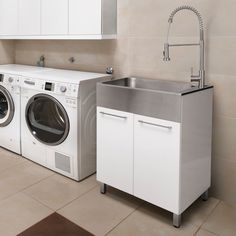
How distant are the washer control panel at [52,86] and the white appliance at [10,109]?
0.55ft

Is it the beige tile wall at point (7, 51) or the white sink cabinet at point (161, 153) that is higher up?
the beige tile wall at point (7, 51)

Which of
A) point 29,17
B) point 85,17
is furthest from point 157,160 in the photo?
point 29,17

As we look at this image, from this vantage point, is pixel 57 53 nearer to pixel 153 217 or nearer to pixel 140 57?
pixel 140 57

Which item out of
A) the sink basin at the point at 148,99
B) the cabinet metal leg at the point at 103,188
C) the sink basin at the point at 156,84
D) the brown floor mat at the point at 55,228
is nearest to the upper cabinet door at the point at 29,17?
the sink basin at the point at 156,84

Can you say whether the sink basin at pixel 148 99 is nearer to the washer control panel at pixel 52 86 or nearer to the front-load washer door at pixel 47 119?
the washer control panel at pixel 52 86

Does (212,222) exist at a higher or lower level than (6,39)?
lower

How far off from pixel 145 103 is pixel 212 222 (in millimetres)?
936

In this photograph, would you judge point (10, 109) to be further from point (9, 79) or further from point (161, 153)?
point (161, 153)

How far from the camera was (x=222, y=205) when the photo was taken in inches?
87.4

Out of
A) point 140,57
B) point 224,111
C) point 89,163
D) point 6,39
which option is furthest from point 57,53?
point 224,111

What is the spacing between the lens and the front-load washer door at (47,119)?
2.59 m

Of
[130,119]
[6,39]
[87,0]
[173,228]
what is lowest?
[173,228]

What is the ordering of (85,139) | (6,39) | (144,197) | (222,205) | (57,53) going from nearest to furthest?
(144,197), (222,205), (85,139), (57,53), (6,39)

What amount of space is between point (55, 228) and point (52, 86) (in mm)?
1181
